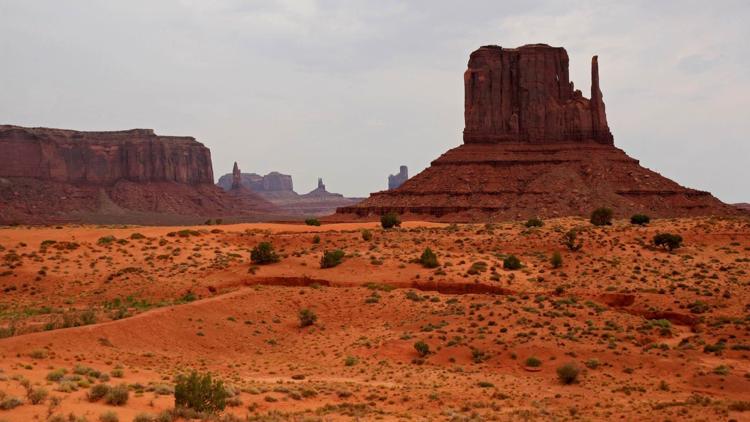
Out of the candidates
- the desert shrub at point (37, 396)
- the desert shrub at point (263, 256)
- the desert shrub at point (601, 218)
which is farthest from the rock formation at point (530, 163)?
the desert shrub at point (37, 396)

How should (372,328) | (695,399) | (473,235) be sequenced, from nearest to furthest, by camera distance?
(695,399)
(372,328)
(473,235)

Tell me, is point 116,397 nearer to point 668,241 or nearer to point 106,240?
point 106,240

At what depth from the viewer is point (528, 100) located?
10644 cm

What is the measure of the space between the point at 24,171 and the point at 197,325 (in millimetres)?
150371

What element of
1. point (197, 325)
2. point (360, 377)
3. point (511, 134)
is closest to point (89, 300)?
point (197, 325)

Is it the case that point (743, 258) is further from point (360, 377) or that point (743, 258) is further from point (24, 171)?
point (24, 171)

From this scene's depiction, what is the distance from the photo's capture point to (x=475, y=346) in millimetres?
27172

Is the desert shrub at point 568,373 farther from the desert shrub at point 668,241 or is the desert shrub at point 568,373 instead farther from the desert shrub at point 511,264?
the desert shrub at point 668,241

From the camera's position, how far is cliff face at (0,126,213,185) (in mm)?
162000

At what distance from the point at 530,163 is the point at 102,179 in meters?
116

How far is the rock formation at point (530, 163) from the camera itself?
86.0 meters

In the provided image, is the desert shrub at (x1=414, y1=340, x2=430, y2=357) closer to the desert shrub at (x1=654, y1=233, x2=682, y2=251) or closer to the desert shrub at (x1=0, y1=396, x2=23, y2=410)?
the desert shrub at (x1=0, y1=396, x2=23, y2=410)

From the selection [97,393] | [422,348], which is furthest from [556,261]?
[97,393]

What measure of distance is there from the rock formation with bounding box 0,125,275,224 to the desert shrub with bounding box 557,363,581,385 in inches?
5009
